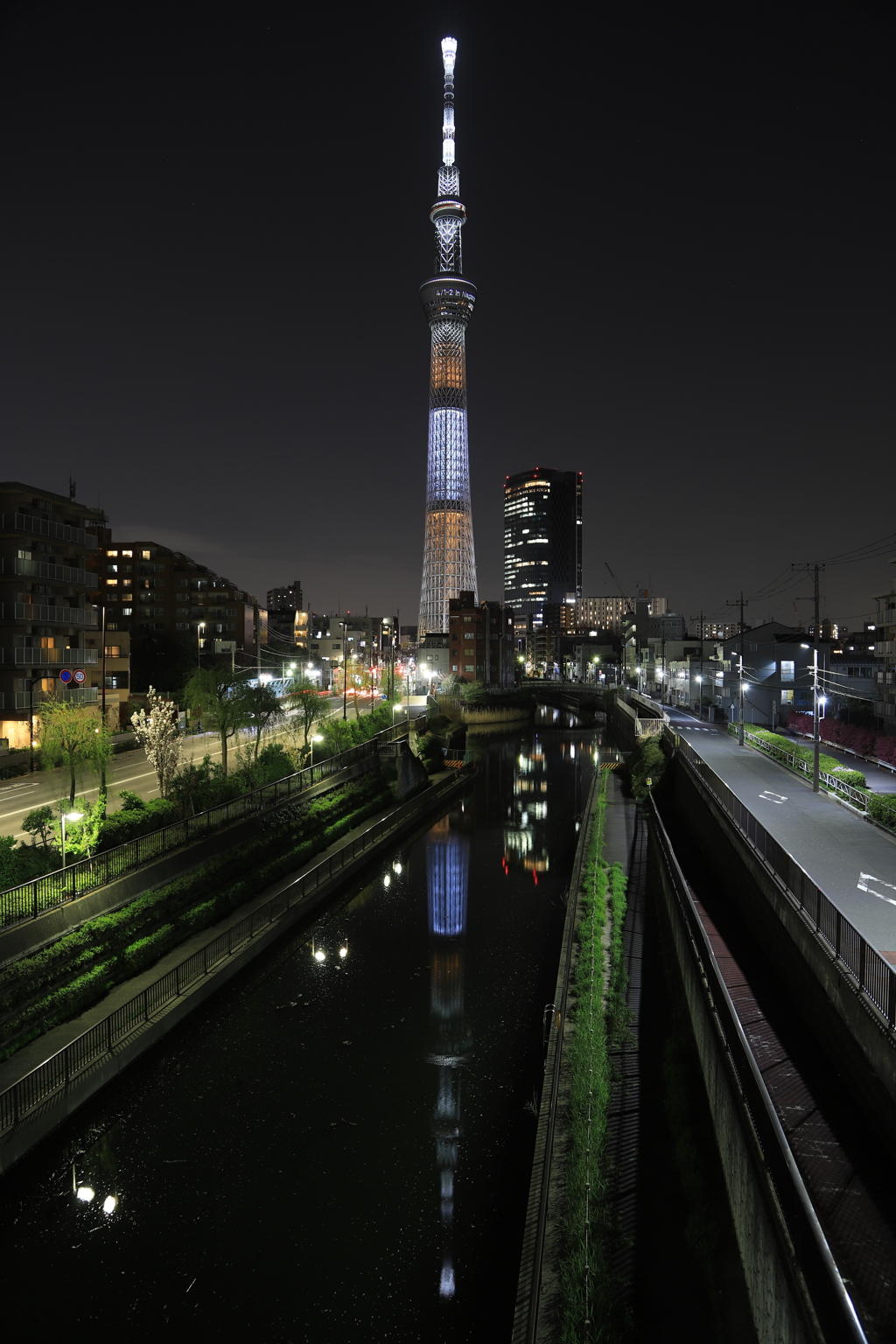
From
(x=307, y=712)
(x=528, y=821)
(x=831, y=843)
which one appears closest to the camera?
(x=831, y=843)

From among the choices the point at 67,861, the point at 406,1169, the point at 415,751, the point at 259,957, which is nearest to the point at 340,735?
the point at 415,751

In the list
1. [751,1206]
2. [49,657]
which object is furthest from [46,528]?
[751,1206]

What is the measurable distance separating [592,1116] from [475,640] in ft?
232

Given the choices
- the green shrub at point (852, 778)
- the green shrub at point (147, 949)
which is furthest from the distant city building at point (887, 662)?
the green shrub at point (147, 949)

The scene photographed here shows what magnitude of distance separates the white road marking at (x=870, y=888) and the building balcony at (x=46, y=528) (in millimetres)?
25448

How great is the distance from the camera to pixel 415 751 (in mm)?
34062

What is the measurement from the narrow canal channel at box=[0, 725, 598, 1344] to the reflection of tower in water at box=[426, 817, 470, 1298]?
4 cm

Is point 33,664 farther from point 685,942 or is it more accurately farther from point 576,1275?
point 576,1275

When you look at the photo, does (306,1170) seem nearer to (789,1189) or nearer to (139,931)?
(139,931)

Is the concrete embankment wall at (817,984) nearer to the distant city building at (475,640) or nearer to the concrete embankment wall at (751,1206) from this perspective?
the concrete embankment wall at (751,1206)

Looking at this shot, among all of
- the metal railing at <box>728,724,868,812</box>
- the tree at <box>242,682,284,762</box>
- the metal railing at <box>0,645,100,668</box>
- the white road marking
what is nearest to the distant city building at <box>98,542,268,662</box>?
the metal railing at <box>0,645,100,668</box>

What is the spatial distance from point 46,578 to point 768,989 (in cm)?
2449

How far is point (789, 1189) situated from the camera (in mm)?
5617

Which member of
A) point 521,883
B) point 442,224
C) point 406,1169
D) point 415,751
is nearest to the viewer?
point 406,1169
